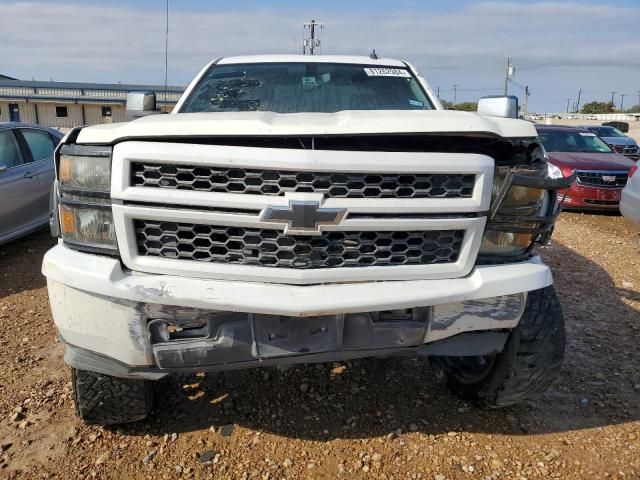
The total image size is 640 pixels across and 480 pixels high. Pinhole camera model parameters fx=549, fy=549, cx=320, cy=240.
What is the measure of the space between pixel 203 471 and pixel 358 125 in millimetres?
1684

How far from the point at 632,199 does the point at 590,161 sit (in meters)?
3.24

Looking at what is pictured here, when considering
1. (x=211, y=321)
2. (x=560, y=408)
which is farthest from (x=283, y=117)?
(x=560, y=408)

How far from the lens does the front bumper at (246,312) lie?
2.10m

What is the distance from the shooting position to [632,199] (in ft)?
22.1

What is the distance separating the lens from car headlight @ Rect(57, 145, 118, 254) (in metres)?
2.17

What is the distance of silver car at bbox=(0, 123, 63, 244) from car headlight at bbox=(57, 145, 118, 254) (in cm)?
420

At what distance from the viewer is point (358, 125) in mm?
2125

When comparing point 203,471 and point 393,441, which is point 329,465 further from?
point 203,471

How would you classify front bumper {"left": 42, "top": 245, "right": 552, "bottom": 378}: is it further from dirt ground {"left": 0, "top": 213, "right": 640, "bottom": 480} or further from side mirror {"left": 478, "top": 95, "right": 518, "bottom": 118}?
side mirror {"left": 478, "top": 95, "right": 518, "bottom": 118}

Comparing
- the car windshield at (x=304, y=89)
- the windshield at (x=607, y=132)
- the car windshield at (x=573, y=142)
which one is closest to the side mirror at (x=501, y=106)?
the car windshield at (x=304, y=89)

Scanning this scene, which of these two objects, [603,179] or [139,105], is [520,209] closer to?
[139,105]

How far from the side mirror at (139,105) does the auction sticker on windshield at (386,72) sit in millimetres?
1536

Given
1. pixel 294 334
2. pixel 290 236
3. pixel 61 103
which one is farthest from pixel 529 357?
pixel 61 103

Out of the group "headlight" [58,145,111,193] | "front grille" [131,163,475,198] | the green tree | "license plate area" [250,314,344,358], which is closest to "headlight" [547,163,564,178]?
"front grille" [131,163,475,198]
